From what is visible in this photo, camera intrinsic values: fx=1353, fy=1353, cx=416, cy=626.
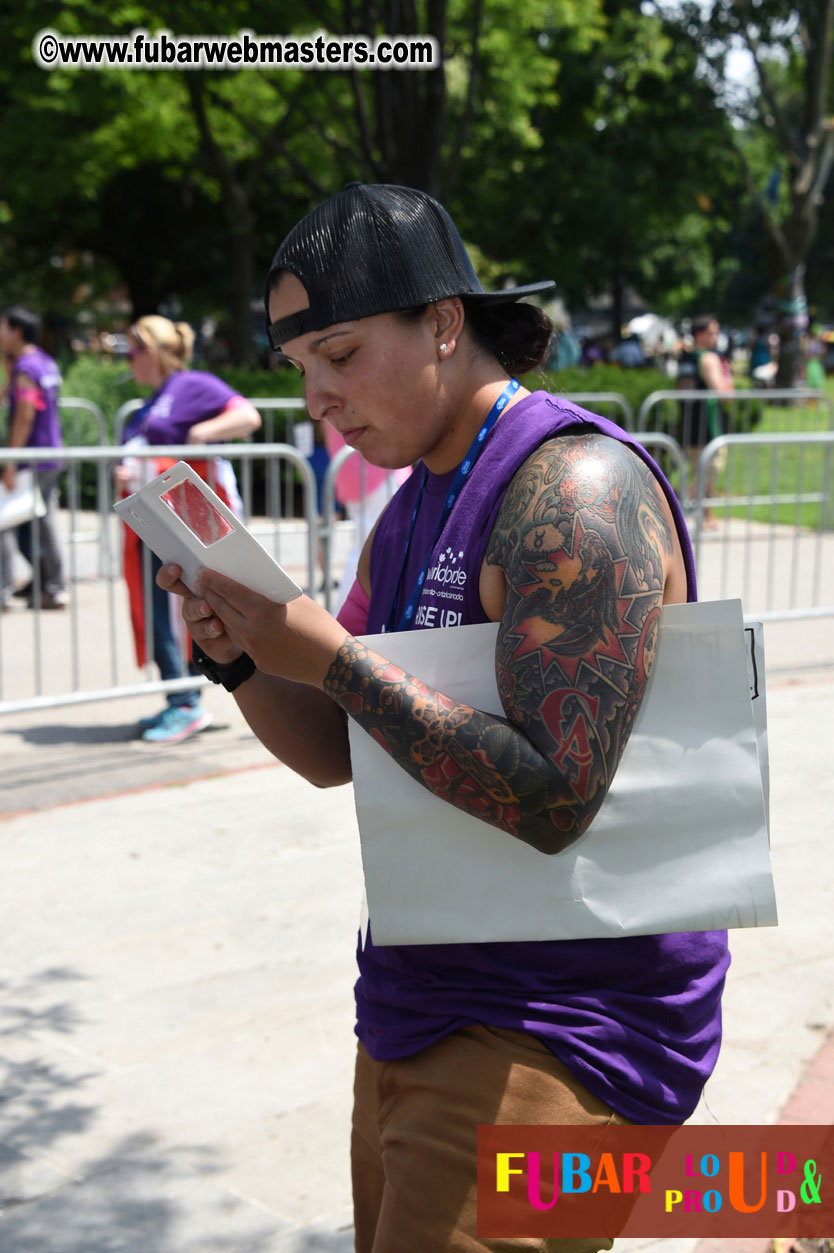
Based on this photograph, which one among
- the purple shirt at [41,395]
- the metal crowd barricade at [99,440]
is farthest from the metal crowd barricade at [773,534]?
the purple shirt at [41,395]

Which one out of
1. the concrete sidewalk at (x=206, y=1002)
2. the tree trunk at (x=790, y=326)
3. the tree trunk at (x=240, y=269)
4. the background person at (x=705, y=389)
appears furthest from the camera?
the tree trunk at (x=790, y=326)

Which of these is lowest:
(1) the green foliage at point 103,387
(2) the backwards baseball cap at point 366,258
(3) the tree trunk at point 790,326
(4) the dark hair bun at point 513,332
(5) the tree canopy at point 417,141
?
(4) the dark hair bun at point 513,332

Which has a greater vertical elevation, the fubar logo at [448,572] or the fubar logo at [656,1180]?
the fubar logo at [448,572]

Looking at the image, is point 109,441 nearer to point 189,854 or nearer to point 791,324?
Answer: point 189,854

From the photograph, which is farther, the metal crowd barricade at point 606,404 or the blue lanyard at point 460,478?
the metal crowd barricade at point 606,404

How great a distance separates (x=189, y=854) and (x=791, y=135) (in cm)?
2009

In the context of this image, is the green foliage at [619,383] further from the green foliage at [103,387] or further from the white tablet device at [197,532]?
the white tablet device at [197,532]

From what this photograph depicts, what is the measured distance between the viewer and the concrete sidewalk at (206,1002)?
118 inches

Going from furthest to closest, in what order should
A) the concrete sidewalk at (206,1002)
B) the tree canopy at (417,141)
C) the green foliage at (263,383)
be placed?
1. the green foliage at (263,383)
2. the tree canopy at (417,141)
3. the concrete sidewalk at (206,1002)

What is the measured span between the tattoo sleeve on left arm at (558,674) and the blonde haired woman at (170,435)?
16.8 ft

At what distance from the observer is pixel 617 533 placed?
1526 mm

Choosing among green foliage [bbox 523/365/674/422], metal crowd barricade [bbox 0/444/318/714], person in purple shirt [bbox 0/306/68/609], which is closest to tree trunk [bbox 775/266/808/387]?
green foliage [bbox 523/365/674/422]

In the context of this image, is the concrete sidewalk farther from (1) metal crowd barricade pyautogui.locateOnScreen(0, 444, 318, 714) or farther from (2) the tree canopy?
(2) the tree canopy

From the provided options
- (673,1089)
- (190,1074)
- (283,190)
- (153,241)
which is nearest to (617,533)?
(673,1089)
